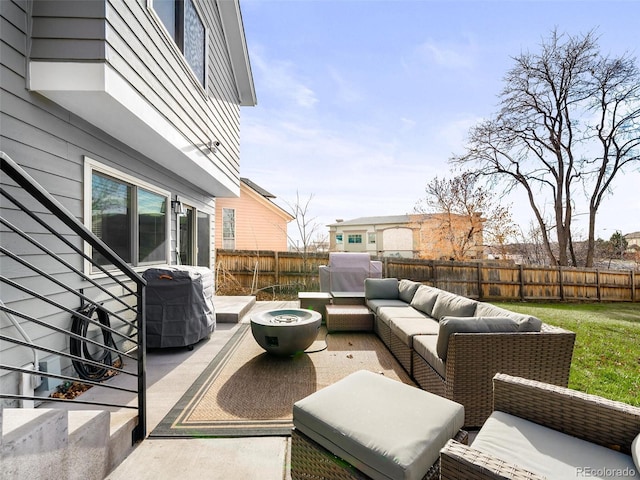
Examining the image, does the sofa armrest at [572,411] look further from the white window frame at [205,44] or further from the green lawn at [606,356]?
the white window frame at [205,44]

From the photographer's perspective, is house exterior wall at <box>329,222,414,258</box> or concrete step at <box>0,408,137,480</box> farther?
house exterior wall at <box>329,222,414,258</box>

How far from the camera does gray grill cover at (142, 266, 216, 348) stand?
3.88 metres

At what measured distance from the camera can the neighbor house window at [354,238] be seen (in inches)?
1010

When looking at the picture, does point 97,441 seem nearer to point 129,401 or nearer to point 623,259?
point 129,401

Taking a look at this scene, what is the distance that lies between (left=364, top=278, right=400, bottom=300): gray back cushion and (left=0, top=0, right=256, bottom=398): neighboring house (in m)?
3.73

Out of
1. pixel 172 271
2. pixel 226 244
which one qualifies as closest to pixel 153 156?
pixel 172 271

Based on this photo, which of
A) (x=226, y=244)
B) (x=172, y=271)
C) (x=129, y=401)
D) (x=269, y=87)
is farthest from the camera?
(x=226, y=244)

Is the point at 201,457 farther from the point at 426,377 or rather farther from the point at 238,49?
the point at 238,49

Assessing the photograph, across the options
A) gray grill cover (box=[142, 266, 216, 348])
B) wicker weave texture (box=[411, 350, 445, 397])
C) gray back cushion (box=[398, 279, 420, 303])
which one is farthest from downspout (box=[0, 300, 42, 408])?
gray back cushion (box=[398, 279, 420, 303])

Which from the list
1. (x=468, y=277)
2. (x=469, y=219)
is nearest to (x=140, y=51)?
(x=468, y=277)

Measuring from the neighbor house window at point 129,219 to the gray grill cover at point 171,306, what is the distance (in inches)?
22.9

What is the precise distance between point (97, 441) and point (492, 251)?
574 inches

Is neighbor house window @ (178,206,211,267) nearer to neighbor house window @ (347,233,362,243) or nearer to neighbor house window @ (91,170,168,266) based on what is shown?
neighbor house window @ (91,170,168,266)

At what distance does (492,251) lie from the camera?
42.9 ft
